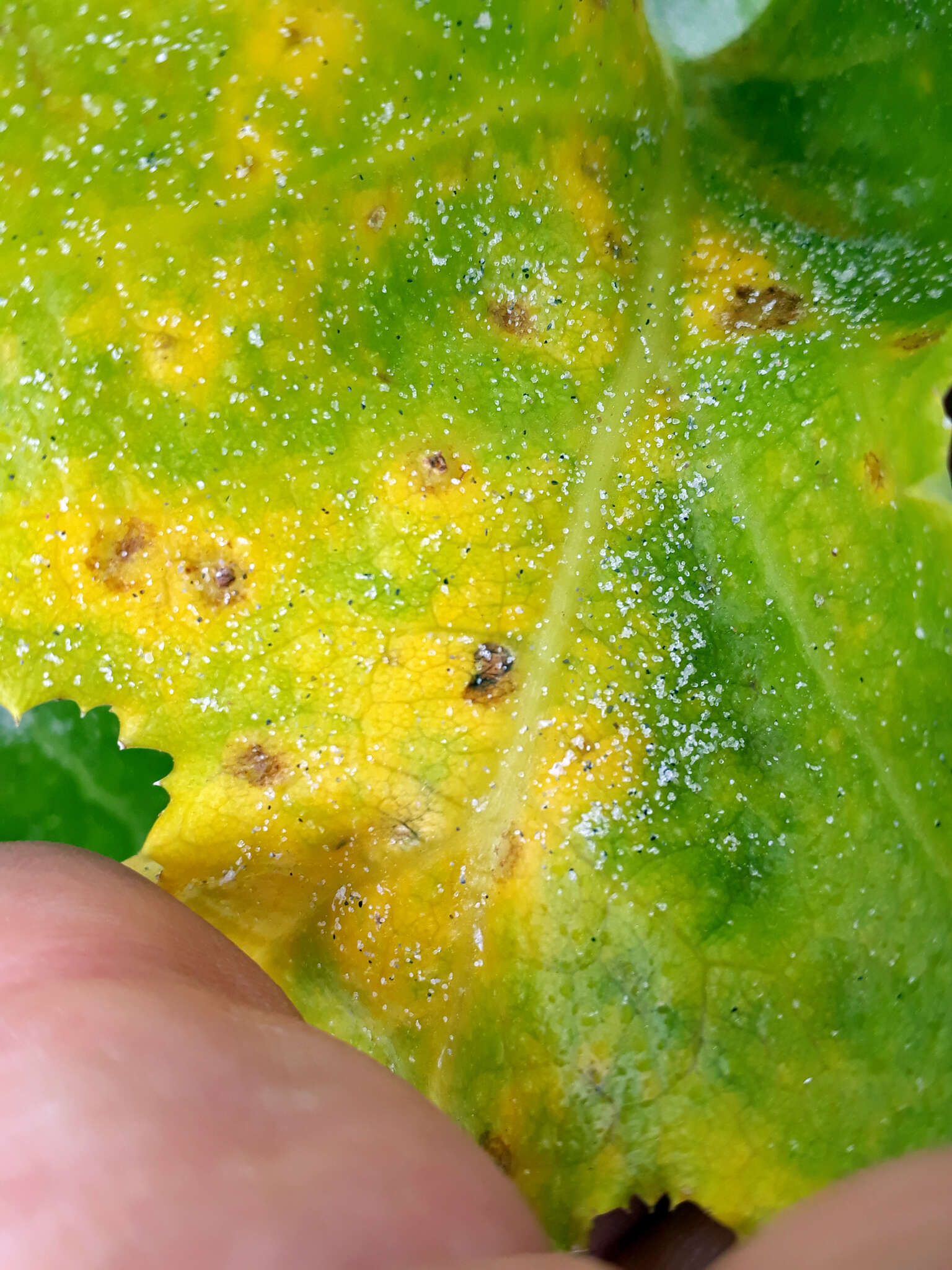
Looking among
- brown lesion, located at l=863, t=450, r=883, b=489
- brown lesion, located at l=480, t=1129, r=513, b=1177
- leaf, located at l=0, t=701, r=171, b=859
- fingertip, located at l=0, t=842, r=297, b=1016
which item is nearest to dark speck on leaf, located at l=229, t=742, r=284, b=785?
fingertip, located at l=0, t=842, r=297, b=1016

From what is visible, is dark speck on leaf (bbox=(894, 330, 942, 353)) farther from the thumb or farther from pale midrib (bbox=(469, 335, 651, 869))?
the thumb

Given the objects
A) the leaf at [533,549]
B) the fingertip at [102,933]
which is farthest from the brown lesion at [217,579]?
the fingertip at [102,933]

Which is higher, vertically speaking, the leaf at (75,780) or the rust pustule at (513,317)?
the rust pustule at (513,317)

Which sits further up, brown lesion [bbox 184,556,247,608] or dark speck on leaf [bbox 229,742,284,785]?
brown lesion [bbox 184,556,247,608]

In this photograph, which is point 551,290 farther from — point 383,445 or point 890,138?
point 890,138

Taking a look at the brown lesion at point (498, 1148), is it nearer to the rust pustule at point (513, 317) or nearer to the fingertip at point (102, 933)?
the fingertip at point (102, 933)

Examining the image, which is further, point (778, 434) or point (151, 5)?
point (778, 434)

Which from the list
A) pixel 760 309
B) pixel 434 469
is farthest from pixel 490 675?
pixel 760 309

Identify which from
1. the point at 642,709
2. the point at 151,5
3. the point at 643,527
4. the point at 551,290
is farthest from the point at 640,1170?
the point at 151,5
